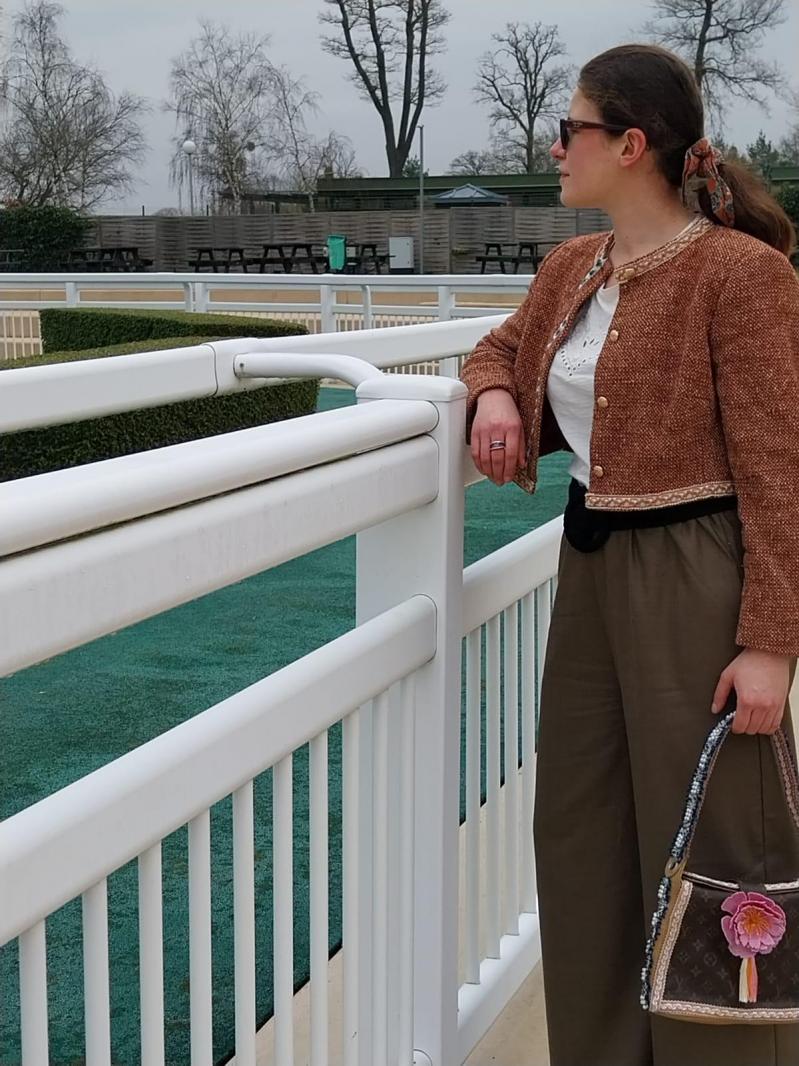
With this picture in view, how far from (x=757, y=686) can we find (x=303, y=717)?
2.09 ft

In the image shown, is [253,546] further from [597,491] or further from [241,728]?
[597,491]

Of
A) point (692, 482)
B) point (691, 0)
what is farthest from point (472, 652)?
point (691, 0)

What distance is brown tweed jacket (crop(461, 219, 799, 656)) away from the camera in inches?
65.5

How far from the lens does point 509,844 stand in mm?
2389

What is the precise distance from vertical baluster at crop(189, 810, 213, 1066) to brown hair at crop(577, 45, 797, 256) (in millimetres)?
1060

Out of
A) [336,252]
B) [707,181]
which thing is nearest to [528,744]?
[707,181]

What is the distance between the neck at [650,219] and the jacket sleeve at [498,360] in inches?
6.2

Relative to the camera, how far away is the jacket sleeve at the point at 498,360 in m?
1.93

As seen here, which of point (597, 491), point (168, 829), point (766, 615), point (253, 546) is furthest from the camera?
point (597, 491)

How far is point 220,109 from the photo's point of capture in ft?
162

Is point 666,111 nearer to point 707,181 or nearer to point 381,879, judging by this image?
point 707,181

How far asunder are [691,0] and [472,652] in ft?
153

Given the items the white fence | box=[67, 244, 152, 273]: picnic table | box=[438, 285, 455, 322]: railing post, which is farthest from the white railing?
box=[67, 244, 152, 273]: picnic table

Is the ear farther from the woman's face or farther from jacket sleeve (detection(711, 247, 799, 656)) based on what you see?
jacket sleeve (detection(711, 247, 799, 656))
